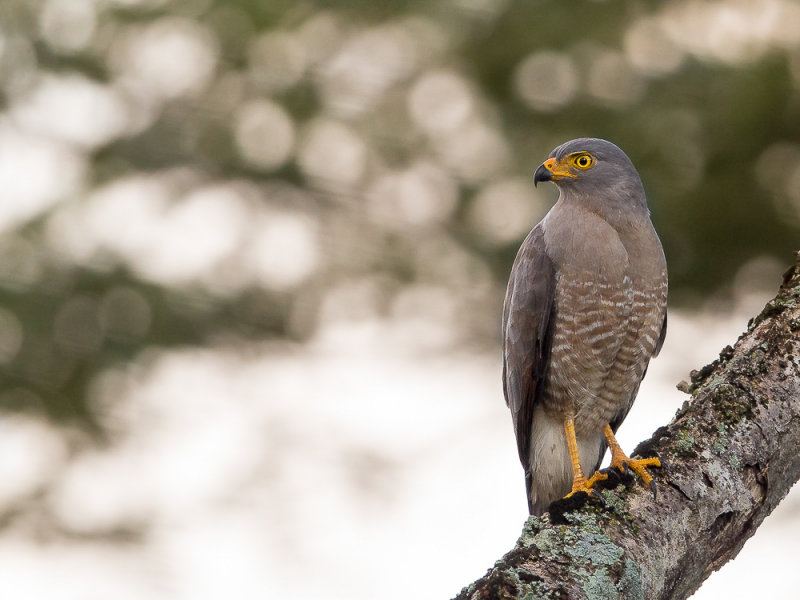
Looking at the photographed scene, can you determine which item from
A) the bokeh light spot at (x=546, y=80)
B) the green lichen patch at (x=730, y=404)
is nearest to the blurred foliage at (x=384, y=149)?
the bokeh light spot at (x=546, y=80)

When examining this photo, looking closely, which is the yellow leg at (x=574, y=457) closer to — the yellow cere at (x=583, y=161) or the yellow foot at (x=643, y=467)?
the yellow foot at (x=643, y=467)

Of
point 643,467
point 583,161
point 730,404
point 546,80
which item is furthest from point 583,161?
point 546,80

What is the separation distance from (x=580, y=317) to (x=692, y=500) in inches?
50.8

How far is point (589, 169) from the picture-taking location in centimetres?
360

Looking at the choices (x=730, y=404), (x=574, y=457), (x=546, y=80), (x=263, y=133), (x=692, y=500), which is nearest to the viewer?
(x=692, y=500)

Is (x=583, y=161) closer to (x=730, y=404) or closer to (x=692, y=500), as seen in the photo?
(x=730, y=404)

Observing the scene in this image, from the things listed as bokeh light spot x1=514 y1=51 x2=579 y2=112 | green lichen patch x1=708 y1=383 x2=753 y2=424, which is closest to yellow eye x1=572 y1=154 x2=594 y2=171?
green lichen patch x1=708 y1=383 x2=753 y2=424

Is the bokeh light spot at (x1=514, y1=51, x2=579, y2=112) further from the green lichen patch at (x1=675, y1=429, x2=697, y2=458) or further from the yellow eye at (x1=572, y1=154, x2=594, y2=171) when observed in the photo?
the green lichen patch at (x1=675, y1=429, x2=697, y2=458)

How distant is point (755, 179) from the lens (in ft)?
17.6

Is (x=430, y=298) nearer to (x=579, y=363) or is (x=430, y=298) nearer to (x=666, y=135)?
(x=666, y=135)

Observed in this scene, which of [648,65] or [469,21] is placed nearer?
[648,65]

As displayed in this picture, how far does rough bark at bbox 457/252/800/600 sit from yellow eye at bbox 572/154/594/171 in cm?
136

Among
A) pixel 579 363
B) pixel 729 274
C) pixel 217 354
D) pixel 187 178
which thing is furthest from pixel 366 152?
pixel 579 363

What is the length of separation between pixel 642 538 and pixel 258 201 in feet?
15.2
